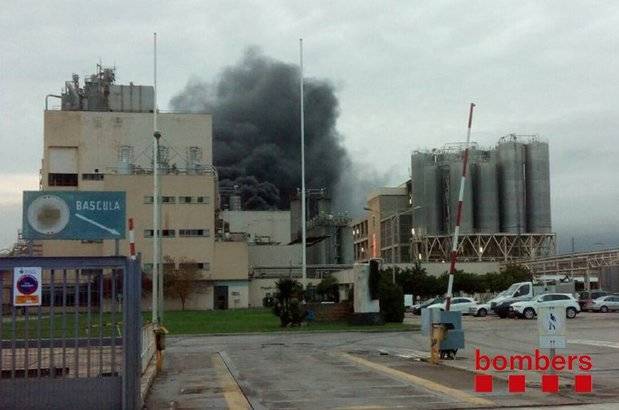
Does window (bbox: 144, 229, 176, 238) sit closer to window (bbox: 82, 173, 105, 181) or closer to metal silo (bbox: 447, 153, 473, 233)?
window (bbox: 82, 173, 105, 181)

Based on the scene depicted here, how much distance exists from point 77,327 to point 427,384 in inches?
257

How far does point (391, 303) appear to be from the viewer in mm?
40344

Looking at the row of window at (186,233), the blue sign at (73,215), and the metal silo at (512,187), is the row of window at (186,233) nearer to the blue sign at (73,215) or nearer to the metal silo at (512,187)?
the metal silo at (512,187)

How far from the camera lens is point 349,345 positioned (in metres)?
26.2

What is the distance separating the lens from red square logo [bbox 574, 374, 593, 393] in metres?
12.8

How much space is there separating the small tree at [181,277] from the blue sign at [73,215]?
64.6 metres

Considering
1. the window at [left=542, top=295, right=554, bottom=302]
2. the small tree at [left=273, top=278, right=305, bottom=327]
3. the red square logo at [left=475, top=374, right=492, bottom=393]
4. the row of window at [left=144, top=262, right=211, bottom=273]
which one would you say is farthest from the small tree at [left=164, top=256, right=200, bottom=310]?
the red square logo at [left=475, top=374, right=492, bottom=393]

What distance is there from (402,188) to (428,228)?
54.0ft

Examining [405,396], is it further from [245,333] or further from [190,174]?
[190,174]

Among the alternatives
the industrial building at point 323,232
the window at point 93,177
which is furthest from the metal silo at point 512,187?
the window at point 93,177

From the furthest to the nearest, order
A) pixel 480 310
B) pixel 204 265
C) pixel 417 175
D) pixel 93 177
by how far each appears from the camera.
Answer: pixel 417 175
pixel 93 177
pixel 204 265
pixel 480 310

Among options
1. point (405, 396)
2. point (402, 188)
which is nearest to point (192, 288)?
point (402, 188)

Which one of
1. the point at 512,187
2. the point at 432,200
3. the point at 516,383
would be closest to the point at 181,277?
the point at 432,200

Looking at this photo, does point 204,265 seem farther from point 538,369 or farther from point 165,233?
point 538,369
